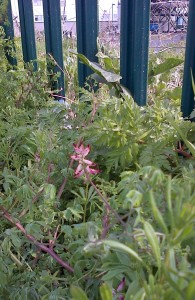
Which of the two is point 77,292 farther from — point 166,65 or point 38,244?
point 166,65

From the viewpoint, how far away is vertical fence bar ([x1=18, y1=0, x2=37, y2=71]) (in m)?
2.65

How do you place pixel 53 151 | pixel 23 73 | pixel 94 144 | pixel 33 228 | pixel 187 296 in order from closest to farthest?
1. pixel 187 296
2. pixel 33 228
3. pixel 53 151
4. pixel 94 144
5. pixel 23 73

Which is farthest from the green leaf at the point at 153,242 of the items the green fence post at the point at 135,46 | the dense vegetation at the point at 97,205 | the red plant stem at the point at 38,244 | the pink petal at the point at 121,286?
the green fence post at the point at 135,46

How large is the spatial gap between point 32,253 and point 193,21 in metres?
1.05

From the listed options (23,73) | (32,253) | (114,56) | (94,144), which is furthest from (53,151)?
(114,56)

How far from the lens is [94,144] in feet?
3.97

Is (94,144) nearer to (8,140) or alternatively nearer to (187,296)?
(8,140)

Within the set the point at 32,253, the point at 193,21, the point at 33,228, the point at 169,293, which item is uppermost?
the point at 193,21

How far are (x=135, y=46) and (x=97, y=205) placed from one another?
963 millimetres

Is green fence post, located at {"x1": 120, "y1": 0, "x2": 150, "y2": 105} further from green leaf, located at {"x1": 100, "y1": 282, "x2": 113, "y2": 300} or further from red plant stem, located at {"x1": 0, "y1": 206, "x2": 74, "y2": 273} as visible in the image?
green leaf, located at {"x1": 100, "y1": 282, "x2": 113, "y2": 300}

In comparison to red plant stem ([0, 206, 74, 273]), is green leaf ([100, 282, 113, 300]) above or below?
above

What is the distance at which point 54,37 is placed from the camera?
2375 millimetres

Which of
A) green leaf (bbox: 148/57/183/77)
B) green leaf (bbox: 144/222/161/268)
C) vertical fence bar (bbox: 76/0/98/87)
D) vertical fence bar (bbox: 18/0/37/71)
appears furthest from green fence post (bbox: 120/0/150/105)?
green leaf (bbox: 144/222/161/268)

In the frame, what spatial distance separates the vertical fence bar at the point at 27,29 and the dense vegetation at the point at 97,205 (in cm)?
120
